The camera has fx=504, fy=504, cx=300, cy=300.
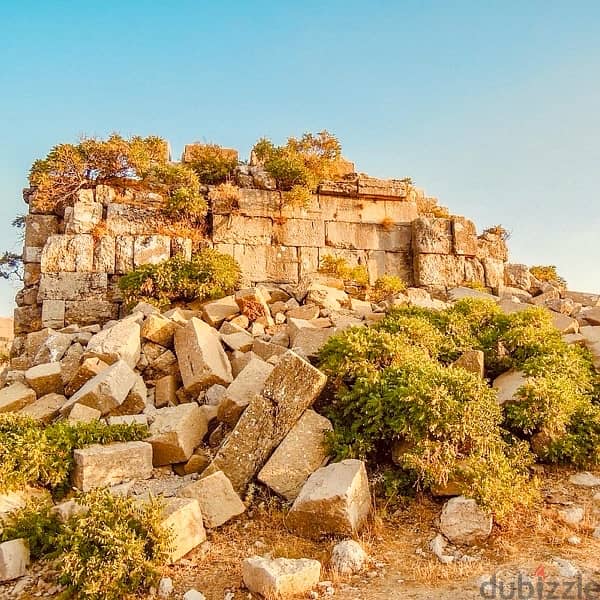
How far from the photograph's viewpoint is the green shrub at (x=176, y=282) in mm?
9133

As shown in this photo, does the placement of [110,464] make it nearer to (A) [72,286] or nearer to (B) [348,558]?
(B) [348,558]

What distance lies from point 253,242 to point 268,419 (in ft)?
21.4

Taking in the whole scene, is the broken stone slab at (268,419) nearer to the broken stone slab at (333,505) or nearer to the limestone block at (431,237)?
the broken stone slab at (333,505)

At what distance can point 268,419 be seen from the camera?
5.15 metres

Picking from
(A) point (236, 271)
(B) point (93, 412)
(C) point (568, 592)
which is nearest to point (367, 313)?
(A) point (236, 271)

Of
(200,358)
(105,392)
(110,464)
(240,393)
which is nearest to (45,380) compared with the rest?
(105,392)

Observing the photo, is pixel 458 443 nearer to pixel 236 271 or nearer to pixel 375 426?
pixel 375 426

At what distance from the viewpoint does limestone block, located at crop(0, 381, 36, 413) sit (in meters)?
6.17

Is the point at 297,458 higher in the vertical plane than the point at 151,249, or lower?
lower

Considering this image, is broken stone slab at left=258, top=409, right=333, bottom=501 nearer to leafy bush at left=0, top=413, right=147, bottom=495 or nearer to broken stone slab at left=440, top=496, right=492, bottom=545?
broken stone slab at left=440, top=496, right=492, bottom=545

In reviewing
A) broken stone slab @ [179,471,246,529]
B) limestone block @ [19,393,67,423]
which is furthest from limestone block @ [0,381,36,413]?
broken stone slab @ [179,471,246,529]

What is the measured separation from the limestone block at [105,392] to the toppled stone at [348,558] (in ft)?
10.4

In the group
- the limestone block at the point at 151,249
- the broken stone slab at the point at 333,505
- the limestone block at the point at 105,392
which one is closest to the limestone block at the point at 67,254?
the limestone block at the point at 151,249

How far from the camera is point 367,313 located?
851cm
